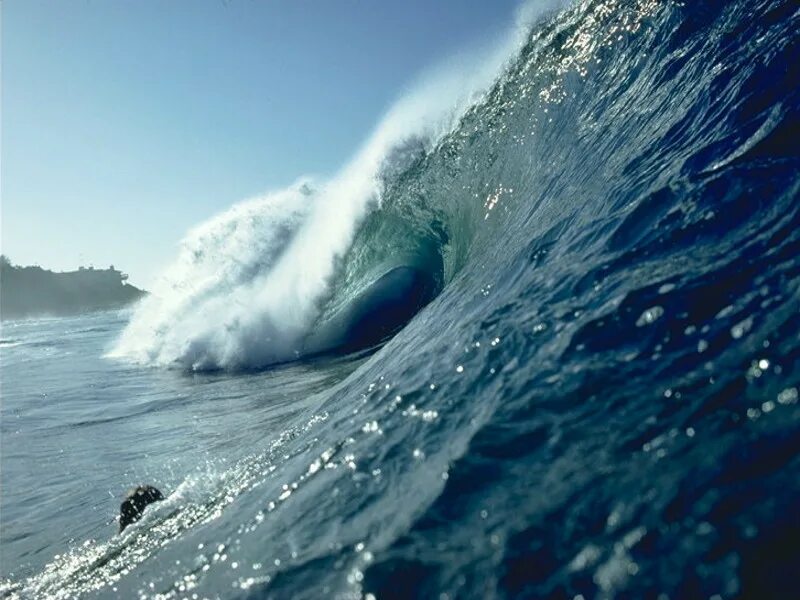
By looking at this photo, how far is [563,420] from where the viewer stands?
226cm

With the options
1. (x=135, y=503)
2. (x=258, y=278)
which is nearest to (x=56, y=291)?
(x=258, y=278)

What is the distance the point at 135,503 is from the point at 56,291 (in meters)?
90.7

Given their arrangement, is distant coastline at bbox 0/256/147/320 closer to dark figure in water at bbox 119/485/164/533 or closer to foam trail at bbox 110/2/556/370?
foam trail at bbox 110/2/556/370

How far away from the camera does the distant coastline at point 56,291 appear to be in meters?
75.5

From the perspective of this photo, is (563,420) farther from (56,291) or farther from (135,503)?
(56,291)

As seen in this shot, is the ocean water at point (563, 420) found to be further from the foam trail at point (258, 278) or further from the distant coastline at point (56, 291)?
the distant coastline at point (56, 291)

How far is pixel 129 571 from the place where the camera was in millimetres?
2969

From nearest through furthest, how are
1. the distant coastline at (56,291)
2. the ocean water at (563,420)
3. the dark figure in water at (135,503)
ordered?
1. the ocean water at (563,420)
2. the dark figure in water at (135,503)
3. the distant coastline at (56,291)

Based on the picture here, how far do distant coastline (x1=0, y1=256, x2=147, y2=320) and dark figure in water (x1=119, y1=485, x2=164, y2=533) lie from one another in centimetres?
7533

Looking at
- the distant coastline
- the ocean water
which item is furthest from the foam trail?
the distant coastline

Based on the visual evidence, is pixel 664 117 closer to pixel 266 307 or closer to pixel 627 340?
pixel 627 340

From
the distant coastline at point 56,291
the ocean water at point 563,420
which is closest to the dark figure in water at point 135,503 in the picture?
the ocean water at point 563,420

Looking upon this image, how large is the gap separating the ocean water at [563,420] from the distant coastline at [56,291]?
74800 mm

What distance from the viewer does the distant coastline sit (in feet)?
248
